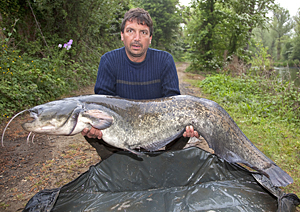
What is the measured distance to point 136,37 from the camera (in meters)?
2.16

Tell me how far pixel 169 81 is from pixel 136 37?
0.63m

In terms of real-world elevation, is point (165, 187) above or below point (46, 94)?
below

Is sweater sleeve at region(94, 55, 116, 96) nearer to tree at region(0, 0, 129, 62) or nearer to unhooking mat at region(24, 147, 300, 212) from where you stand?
unhooking mat at region(24, 147, 300, 212)

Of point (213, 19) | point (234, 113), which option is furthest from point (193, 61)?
point (234, 113)

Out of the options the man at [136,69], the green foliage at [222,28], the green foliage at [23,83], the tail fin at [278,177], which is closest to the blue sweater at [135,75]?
the man at [136,69]

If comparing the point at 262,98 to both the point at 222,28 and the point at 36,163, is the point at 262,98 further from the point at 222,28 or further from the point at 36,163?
the point at 222,28

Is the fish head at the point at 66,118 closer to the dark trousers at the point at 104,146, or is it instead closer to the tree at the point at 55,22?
the dark trousers at the point at 104,146

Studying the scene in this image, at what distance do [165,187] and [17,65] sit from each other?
4.10 metres

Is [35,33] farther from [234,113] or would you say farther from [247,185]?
[247,185]

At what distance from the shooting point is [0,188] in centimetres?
215

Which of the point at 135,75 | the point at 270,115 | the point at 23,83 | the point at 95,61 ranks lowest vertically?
the point at 270,115

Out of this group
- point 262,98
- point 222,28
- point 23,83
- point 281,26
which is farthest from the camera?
point 281,26

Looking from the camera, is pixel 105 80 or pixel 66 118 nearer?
pixel 66 118

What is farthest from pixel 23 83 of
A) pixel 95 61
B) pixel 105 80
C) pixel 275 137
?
pixel 275 137
